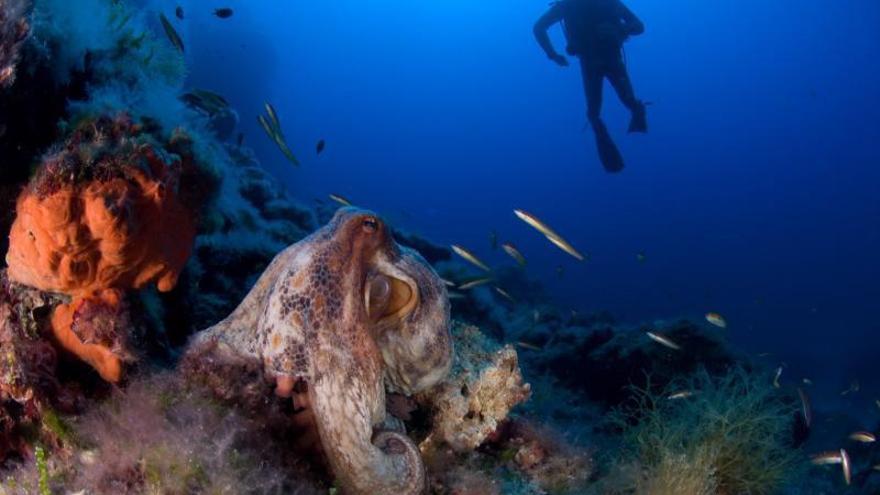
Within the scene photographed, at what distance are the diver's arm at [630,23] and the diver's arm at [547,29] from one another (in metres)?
1.96

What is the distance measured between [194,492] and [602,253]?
80289mm

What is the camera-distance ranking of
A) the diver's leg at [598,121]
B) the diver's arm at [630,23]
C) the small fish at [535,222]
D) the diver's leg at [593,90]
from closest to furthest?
the small fish at [535,222], the diver's arm at [630,23], the diver's leg at [598,121], the diver's leg at [593,90]


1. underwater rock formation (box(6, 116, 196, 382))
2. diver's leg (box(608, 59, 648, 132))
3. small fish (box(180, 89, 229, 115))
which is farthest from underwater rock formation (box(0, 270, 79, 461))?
diver's leg (box(608, 59, 648, 132))

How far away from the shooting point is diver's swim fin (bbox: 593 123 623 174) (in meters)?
15.1

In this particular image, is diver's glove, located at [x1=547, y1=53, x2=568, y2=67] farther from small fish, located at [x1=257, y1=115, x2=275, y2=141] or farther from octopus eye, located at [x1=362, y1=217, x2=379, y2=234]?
octopus eye, located at [x1=362, y1=217, x2=379, y2=234]

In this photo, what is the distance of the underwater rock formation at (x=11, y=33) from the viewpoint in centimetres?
266

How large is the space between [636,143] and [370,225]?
161639 millimetres

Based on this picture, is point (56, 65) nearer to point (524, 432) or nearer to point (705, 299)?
point (524, 432)

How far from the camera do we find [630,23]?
15203 millimetres

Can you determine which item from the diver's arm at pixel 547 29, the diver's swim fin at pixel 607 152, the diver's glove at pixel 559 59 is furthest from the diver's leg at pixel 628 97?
the diver's arm at pixel 547 29

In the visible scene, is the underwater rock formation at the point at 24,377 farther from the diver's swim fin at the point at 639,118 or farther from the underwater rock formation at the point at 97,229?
the diver's swim fin at the point at 639,118

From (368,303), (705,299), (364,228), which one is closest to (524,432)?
(368,303)

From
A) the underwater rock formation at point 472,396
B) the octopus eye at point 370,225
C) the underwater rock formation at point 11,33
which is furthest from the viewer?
the underwater rock formation at point 472,396

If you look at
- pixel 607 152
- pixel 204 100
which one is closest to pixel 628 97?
pixel 607 152
